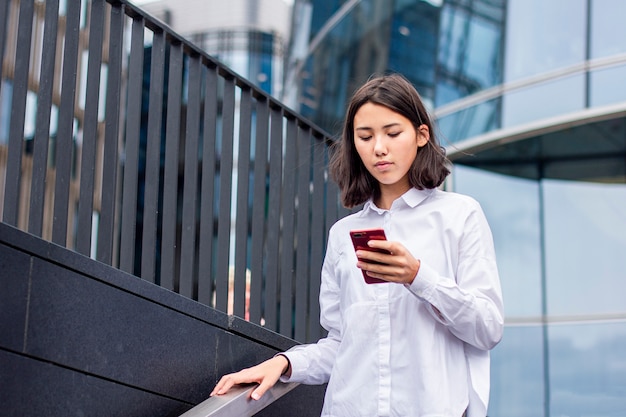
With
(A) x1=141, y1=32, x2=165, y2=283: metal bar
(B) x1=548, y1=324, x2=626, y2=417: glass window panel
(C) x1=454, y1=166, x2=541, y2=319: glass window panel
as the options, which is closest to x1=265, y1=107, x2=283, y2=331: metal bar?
(A) x1=141, y1=32, x2=165, y2=283: metal bar

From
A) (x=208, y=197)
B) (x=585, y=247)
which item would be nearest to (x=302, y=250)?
(x=208, y=197)

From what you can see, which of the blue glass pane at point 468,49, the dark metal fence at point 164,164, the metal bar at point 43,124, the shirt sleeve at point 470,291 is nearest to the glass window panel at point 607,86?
the blue glass pane at point 468,49

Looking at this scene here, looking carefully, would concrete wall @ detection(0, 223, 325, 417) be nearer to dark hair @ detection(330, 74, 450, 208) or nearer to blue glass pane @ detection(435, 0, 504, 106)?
dark hair @ detection(330, 74, 450, 208)

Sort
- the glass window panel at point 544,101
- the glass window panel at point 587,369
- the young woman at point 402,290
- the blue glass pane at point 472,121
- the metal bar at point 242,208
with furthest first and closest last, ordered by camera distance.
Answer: the blue glass pane at point 472,121
the glass window panel at point 544,101
the glass window panel at point 587,369
the metal bar at point 242,208
the young woman at point 402,290

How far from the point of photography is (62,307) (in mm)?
2873

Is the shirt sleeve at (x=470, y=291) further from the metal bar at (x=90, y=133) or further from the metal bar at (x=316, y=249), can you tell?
the metal bar at (x=316, y=249)

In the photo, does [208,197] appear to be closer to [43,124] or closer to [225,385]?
[43,124]

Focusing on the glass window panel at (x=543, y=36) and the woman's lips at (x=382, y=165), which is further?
the glass window panel at (x=543, y=36)

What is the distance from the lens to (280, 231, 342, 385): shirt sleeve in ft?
9.14

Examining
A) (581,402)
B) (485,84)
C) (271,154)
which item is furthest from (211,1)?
(271,154)

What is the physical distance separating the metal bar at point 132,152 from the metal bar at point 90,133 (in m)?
0.18

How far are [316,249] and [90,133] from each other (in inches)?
61.0

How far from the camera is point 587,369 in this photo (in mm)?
9812

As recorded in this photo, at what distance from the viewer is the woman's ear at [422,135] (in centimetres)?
265
